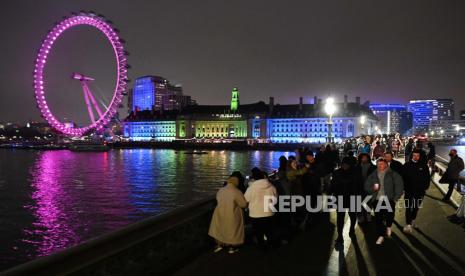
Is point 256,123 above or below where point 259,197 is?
above

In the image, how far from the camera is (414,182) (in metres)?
9.64

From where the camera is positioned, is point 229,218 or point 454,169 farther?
point 454,169

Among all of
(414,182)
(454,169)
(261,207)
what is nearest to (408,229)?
(414,182)

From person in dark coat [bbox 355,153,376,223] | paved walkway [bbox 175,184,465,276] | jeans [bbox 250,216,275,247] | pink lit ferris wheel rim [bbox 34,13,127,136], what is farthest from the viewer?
pink lit ferris wheel rim [bbox 34,13,127,136]

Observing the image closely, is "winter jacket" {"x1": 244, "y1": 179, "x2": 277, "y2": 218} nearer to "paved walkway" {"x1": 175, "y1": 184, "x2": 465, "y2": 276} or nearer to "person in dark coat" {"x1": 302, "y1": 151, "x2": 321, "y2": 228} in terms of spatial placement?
"paved walkway" {"x1": 175, "y1": 184, "x2": 465, "y2": 276}

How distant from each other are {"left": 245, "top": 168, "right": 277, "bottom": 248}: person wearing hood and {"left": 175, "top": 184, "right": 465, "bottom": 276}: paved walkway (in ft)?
1.03

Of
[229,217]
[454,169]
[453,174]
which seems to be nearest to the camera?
[229,217]

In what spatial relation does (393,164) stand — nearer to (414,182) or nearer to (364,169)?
(414,182)

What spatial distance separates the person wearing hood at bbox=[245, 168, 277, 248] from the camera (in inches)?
317

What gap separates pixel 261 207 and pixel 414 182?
3.73 meters

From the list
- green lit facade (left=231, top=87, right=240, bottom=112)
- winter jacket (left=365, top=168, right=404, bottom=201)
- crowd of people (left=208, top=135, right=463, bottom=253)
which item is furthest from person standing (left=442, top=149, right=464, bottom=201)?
green lit facade (left=231, top=87, right=240, bottom=112)

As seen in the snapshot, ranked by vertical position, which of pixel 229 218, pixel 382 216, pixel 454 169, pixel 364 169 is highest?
pixel 364 169

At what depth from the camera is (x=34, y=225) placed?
20.3 meters

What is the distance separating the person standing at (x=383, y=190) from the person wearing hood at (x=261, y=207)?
2.29 meters
